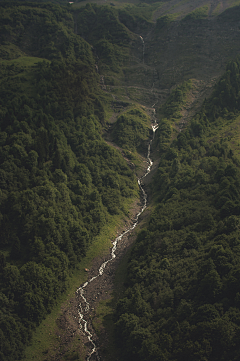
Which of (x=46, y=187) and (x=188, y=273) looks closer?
(x=188, y=273)

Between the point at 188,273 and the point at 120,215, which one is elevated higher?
the point at 188,273

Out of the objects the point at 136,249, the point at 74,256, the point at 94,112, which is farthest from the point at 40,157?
the point at 94,112

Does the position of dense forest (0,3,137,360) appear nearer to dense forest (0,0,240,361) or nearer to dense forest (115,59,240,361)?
dense forest (0,0,240,361)

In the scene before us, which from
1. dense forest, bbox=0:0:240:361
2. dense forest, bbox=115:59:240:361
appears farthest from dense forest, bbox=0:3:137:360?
dense forest, bbox=115:59:240:361

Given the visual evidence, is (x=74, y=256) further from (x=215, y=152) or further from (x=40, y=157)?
(x=215, y=152)

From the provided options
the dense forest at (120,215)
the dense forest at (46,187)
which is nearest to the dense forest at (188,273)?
the dense forest at (120,215)

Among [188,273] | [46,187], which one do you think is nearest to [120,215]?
[46,187]

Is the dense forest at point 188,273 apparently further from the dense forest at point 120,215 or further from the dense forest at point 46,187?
the dense forest at point 46,187

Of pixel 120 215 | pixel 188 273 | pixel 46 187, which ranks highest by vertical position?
pixel 188 273

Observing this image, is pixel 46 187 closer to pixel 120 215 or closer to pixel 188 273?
pixel 120 215
